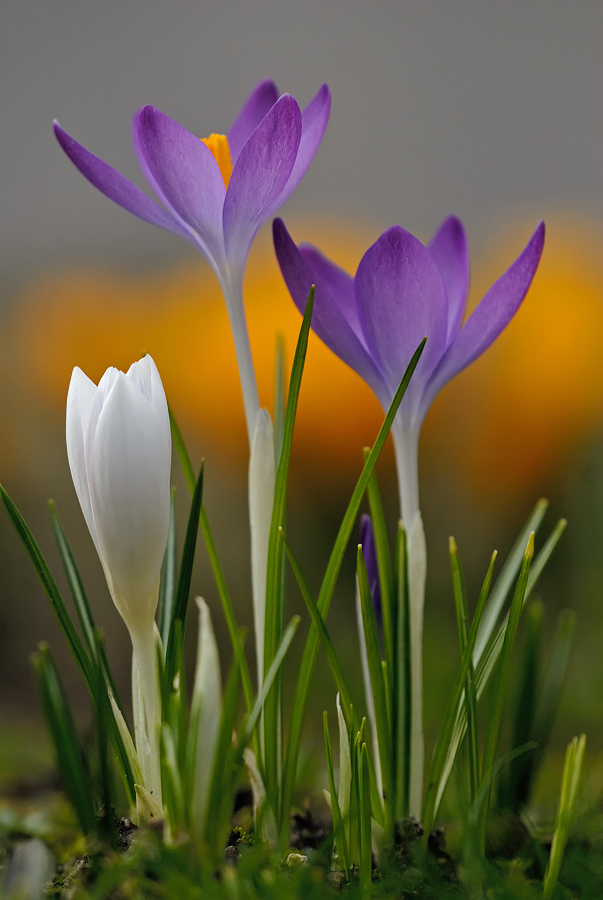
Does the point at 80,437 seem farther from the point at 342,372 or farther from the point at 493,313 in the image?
the point at 342,372

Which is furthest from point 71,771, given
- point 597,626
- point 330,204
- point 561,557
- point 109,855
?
point 330,204

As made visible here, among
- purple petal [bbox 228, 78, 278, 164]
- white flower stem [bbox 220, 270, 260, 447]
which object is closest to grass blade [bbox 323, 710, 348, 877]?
white flower stem [bbox 220, 270, 260, 447]

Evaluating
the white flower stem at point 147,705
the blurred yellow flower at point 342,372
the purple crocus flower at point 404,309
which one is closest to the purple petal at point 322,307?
the purple crocus flower at point 404,309

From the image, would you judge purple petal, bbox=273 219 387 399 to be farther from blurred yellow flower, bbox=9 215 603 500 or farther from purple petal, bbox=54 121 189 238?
blurred yellow flower, bbox=9 215 603 500

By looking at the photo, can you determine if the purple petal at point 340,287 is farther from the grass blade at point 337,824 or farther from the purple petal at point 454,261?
the grass blade at point 337,824

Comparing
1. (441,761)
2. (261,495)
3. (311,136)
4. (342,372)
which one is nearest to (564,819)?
(441,761)
